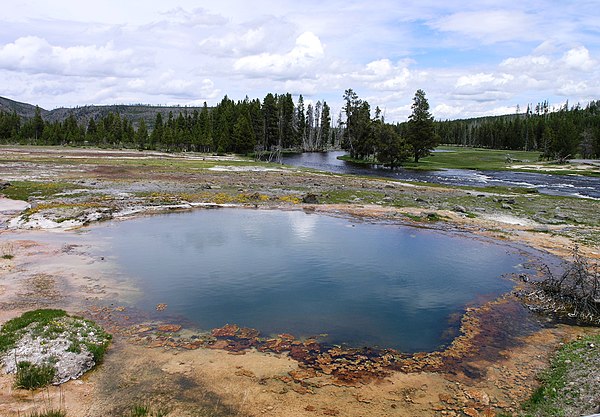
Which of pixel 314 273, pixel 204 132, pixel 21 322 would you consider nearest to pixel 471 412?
pixel 314 273

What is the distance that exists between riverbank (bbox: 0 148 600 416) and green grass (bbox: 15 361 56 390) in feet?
1.04

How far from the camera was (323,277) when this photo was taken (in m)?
21.3

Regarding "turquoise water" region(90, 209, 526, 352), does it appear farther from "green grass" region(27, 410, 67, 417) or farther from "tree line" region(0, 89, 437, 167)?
"tree line" region(0, 89, 437, 167)

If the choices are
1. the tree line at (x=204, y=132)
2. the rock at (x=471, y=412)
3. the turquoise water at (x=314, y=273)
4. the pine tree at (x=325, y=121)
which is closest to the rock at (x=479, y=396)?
the rock at (x=471, y=412)

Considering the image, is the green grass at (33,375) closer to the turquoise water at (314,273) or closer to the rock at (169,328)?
the rock at (169,328)

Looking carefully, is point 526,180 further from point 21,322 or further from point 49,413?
point 49,413

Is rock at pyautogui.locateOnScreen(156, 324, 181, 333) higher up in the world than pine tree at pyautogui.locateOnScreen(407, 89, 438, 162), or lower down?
lower down

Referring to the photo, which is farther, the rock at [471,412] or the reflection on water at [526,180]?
the reflection on water at [526,180]

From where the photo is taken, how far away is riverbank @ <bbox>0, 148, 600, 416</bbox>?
10883 mm

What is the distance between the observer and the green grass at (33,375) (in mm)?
10922

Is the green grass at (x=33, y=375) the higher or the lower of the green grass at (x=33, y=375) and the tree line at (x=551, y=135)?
the lower

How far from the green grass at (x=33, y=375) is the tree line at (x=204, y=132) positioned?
98.8 meters

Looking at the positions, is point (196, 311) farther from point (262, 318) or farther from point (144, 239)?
point (144, 239)

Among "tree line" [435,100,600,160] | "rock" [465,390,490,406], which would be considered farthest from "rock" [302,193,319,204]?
"tree line" [435,100,600,160]
